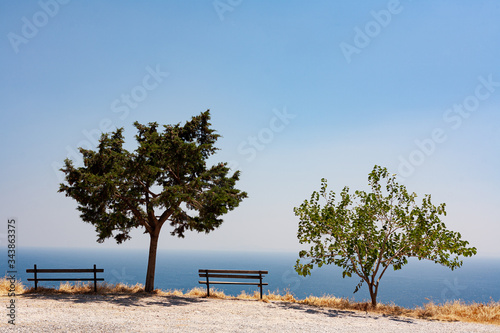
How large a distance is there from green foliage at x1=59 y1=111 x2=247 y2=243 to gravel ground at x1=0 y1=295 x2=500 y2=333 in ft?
16.6

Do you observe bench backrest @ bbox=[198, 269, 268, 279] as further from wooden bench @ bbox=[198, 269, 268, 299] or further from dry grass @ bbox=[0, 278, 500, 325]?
dry grass @ bbox=[0, 278, 500, 325]

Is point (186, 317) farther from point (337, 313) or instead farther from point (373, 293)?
point (373, 293)

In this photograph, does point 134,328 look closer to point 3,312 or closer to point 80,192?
point 3,312

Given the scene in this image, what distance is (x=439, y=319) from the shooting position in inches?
656

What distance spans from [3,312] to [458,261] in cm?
2075

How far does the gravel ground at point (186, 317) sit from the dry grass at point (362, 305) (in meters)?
1.50

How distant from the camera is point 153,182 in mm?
22781

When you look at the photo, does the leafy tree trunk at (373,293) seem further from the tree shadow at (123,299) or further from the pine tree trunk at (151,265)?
the pine tree trunk at (151,265)

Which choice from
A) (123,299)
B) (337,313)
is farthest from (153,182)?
(337,313)

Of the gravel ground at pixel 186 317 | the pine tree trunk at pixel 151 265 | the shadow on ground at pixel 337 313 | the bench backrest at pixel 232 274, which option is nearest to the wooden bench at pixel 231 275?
the bench backrest at pixel 232 274

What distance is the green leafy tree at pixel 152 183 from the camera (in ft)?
66.8

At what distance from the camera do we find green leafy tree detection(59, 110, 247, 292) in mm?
20359

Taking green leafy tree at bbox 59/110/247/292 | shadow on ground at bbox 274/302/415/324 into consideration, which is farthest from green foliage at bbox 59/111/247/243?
shadow on ground at bbox 274/302/415/324

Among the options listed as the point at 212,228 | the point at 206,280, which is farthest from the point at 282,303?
the point at 212,228
